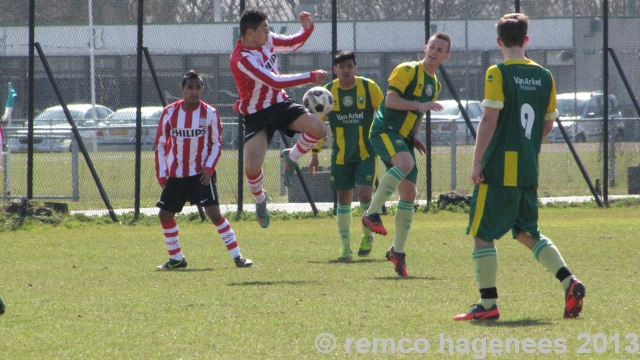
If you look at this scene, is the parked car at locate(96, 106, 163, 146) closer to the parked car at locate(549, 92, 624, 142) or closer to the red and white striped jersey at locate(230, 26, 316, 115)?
the red and white striped jersey at locate(230, 26, 316, 115)

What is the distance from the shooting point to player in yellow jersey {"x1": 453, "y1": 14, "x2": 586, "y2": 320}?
16.9 ft

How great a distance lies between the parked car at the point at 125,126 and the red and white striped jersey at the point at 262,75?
6864mm

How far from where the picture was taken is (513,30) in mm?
5180

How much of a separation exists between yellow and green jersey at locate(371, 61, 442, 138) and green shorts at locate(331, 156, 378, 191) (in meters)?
1.39

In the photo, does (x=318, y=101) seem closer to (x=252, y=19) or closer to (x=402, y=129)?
(x=402, y=129)

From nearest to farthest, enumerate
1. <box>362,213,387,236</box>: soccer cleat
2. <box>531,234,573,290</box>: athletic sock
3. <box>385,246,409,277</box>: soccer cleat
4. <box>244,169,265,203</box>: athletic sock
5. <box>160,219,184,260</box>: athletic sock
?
<box>531,234,573,290</box>: athletic sock → <box>385,246,409,277</box>: soccer cleat → <box>362,213,387,236</box>: soccer cleat → <box>244,169,265,203</box>: athletic sock → <box>160,219,184,260</box>: athletic sock

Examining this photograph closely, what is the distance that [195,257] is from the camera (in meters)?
9.42

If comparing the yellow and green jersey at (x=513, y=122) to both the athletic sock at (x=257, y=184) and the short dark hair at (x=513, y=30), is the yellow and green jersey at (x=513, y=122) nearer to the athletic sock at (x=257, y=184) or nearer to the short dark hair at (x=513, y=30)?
the short dark hair at (x=513, y=30)

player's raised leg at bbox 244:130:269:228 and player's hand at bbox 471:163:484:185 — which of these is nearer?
player's hand at bbox 471:163:484:185

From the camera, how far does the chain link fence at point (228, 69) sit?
46.8 feet

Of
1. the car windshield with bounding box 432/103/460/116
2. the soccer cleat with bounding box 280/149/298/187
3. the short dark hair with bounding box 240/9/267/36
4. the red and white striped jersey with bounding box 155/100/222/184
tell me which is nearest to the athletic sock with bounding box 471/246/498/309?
the short dark hair with bounding box 240/9/267/36

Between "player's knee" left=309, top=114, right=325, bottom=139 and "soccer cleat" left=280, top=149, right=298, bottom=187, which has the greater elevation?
"player's knee" left=309, top=114, right=325, bottom=139

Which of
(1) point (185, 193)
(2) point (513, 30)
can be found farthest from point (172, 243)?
(2) point (513, 30)

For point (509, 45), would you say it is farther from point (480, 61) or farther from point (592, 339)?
point (480, 61)
